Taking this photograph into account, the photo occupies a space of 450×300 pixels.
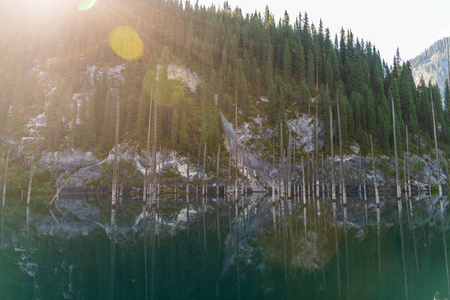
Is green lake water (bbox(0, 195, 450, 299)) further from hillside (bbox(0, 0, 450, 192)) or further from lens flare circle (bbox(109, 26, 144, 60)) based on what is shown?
lens flare circle (bbox(109, 26, 144, 60))

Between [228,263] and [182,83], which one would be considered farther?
[182,83]

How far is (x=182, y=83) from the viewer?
90.6 metres

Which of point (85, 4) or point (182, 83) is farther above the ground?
point (85, 4)

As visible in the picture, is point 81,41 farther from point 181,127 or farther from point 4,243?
point 4,243

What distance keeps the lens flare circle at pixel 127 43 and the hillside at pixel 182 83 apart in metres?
0.40

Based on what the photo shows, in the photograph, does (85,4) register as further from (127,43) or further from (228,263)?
(228,263)

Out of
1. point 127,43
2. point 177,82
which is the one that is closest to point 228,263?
point 177,82

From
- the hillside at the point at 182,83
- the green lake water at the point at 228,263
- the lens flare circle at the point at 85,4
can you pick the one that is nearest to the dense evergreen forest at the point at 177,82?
the hillside at the point at 182,83

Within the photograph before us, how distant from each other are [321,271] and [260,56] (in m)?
103

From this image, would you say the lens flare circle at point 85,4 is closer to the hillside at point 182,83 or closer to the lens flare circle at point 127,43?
the hillside at point 182,83

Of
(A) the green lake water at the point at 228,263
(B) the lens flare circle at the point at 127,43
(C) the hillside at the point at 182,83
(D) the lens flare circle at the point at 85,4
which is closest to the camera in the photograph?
(A) the green lake water at the point at 228,263

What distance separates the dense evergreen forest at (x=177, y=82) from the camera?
79625mm

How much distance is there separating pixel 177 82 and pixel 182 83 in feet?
4.90

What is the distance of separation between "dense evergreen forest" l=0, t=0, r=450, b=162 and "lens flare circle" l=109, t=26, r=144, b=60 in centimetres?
190
